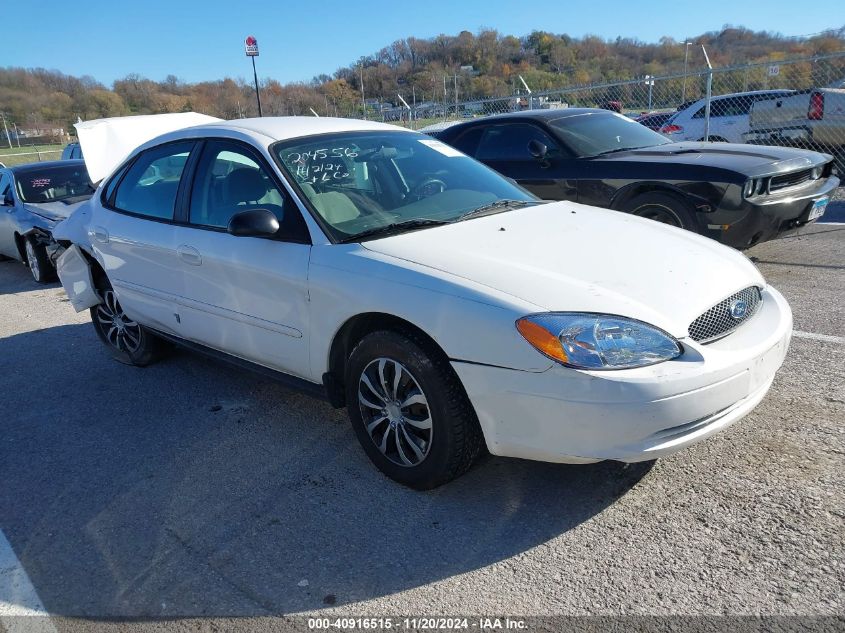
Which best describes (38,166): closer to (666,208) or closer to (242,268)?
(242,268)

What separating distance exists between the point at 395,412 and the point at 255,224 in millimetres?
1150

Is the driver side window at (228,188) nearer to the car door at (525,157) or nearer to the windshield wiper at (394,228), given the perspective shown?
the windshield wiper at (394,228)

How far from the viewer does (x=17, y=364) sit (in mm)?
5387

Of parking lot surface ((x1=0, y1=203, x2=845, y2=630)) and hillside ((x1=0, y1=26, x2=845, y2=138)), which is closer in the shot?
parking lot surface ((x1=0, y1=203, x2=845, y2=630))

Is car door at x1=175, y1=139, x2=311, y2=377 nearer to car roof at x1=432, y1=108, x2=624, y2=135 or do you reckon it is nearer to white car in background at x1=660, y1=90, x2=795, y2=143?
A: car roof at x1=432, y1=108, x2=624, y2=135

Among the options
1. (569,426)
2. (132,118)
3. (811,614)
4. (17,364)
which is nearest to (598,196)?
(569,426)

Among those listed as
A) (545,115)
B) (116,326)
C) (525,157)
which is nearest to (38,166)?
(116,326)

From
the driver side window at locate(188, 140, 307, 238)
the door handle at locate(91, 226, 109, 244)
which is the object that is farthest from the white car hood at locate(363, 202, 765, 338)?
the door handle at locate(91, 226, 109, 244)

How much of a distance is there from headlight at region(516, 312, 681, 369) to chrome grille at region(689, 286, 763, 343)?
7.9 inches

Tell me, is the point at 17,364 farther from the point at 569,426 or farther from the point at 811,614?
the point at 811,614

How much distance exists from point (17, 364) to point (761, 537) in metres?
5.33

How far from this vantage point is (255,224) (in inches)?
130

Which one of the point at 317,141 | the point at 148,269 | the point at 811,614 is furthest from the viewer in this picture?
the point at 148,269

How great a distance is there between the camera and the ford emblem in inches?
115
